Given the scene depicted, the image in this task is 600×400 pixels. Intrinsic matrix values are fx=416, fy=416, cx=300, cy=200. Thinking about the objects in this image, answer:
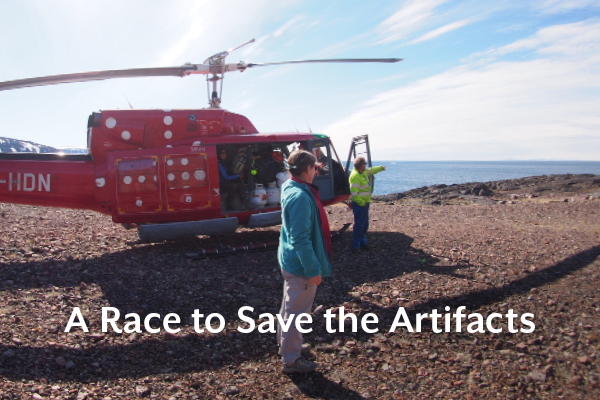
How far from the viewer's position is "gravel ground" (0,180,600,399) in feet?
13.0

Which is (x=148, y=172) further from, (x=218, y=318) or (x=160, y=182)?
(x=218, y=318)

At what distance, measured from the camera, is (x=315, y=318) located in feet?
18.0

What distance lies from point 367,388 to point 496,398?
3.73 ft

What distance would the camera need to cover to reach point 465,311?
5.54 meters

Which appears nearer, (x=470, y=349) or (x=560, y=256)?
(x=470, y=349)

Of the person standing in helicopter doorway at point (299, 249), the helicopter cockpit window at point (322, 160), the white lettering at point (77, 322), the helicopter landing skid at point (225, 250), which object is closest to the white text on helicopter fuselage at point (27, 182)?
the helicopter landing skid at point (225, 250)

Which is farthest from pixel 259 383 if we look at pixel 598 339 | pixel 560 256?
pixel 560 256

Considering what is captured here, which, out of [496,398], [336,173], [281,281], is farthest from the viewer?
[336,173]

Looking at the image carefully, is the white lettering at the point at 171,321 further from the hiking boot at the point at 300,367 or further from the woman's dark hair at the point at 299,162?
the woman's dark hair at the point at 299,162

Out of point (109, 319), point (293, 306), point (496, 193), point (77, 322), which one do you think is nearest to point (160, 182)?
point (109, 319)

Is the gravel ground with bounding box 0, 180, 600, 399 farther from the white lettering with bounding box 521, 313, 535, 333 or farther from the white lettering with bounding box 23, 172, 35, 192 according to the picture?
the white lettering with bounding box 23, 172, 35, 192

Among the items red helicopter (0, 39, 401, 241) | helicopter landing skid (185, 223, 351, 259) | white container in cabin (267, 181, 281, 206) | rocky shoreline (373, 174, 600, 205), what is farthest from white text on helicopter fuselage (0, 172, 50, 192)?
rocky shoreline (373, 174, 600, 205)

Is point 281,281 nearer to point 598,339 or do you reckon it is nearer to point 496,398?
point 496,398

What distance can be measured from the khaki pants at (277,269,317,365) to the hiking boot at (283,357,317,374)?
50 mm
